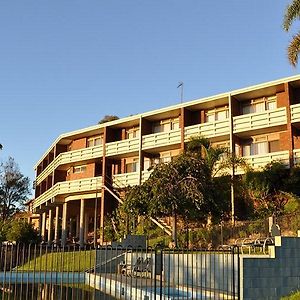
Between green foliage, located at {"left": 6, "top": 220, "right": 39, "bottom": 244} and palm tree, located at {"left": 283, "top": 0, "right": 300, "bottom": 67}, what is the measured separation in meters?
26.1

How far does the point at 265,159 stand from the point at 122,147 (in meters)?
12.7

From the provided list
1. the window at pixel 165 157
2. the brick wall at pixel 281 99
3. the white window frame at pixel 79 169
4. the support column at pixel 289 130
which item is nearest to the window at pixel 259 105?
the brick wall at pixel 281 99

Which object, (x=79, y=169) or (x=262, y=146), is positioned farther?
(x=79, y=169)

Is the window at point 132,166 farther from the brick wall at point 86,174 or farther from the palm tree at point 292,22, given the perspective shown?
the palm tree at point 292,22

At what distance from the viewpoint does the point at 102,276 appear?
15648mm

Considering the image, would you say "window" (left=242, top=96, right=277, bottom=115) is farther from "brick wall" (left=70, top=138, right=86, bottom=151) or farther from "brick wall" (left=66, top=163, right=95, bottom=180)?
"brick wall" (left=70, top=138, right=86, bottom=151)

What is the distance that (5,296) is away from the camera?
1252cm

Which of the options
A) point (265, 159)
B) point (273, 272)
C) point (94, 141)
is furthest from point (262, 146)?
point (273, 272)

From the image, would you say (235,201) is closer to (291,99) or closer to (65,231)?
(291,99)

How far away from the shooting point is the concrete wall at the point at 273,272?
42.0ft

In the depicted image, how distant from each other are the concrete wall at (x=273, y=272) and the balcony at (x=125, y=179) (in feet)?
82.2

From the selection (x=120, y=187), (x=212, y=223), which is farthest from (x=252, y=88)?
(x=120, y=187)

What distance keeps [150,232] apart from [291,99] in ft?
40.9

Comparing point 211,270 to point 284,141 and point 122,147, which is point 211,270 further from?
point 122,147
